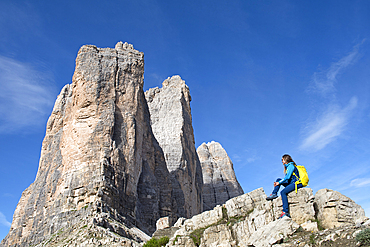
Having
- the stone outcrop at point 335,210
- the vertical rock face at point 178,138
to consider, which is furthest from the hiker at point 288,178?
the vertical rock face at point 178,138

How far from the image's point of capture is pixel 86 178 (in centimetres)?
3591

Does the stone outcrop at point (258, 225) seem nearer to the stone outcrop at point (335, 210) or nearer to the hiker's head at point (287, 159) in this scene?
the stone outcrop at point (335, 210)

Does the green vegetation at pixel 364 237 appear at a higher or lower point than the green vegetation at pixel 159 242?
lower

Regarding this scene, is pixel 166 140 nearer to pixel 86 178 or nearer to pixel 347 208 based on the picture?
pixel 86 178

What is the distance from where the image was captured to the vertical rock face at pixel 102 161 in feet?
115

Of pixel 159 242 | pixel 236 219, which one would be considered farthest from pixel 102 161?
pixel 236 219

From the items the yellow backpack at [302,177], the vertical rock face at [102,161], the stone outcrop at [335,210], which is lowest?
the stone outcrop at [335,210]

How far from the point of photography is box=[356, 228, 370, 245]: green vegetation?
9.40 meters

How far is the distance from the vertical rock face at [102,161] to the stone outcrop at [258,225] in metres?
17.2

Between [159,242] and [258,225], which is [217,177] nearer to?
[159,242]

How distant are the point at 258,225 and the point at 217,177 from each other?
237 feet

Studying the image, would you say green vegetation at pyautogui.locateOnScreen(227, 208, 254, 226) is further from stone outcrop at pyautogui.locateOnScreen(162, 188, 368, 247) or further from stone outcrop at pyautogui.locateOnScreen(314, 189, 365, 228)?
stone outcrop at pyautogui.locateOnScreen(314, 189, 365, 228)

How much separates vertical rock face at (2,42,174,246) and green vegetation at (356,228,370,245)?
26.2 meters

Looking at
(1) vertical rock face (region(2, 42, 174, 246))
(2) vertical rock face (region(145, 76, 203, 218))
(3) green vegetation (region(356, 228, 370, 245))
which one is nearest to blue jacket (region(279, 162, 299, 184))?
(3) green vegetation (region(356, 228, 370, 245))
